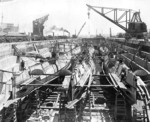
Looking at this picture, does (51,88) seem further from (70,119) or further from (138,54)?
(138,54)

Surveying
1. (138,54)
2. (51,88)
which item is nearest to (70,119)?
(51,88)

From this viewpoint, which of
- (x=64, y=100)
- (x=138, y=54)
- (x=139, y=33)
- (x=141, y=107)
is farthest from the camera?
(x=139, y=33)

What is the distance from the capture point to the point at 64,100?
57.7 ft

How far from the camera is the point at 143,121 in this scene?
13.3m

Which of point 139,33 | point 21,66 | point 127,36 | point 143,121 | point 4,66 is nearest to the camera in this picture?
point 143,121

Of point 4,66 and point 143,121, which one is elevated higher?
point 4,66

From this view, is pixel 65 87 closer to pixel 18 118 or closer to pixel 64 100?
pixel 64 100

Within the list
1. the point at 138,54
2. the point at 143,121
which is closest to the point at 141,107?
the point at 143,121

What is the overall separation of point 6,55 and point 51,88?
717cm

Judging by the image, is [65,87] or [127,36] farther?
[127,36]

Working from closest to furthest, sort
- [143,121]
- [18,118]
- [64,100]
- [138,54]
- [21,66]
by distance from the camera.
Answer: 1. [143,121]
2. [18,118]
3. [64,100]
4. [21,66]
5. [138,54]

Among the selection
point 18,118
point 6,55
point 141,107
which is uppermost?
point 6,55

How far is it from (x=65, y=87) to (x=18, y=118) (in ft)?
13.9

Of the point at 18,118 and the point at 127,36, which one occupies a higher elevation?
the point at 127,36
